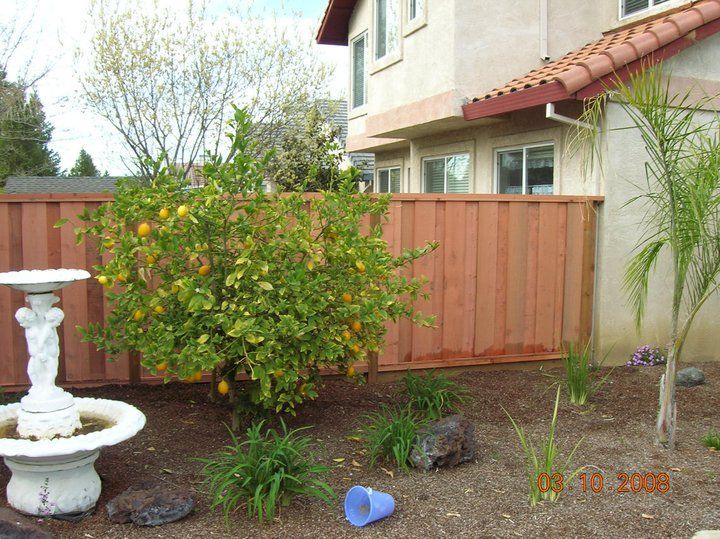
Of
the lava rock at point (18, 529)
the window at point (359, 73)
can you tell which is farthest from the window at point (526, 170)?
the lava rock at point (18, 529)

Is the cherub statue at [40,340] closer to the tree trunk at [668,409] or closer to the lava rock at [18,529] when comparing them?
the lava rock at [18,529]

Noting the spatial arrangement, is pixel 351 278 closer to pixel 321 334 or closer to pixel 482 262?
pixel 321 334

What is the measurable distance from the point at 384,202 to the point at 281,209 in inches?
38.0

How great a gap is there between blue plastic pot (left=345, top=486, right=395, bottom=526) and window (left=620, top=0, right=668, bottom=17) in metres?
7.72

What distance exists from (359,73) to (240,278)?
37.4 ft

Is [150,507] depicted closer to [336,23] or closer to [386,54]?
[386,54]

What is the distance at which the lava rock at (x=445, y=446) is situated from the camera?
4516 millimetres

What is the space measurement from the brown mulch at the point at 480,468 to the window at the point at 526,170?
2.86m

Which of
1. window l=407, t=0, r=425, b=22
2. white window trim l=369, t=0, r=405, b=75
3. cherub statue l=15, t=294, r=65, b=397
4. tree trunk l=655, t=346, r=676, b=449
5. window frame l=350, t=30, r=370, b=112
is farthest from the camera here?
window frame l=350, t=30, r=370, b=112

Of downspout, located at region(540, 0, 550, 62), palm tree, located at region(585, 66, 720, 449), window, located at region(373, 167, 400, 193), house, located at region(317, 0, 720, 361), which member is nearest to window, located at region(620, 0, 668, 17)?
house, located at region(317, 0, 720, 361)

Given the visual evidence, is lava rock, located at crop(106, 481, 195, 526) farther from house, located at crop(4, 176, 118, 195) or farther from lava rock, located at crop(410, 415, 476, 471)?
house, located at crop(4, 176, 118, 195)

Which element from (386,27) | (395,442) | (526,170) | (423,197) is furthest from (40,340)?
(386,27)

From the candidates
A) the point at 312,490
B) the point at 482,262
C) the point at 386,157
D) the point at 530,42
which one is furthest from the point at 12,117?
the point at 312,490

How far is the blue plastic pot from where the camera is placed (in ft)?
12.4
